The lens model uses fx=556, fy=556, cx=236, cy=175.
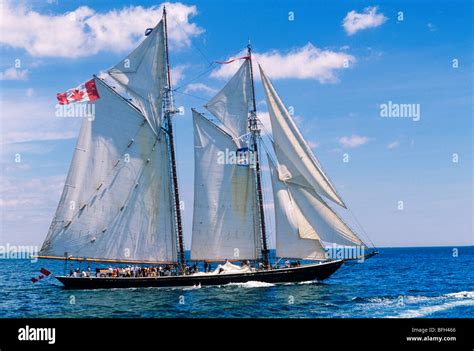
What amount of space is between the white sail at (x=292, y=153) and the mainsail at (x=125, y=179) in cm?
980

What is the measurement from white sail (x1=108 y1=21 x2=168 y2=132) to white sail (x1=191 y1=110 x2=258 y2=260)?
4.16m

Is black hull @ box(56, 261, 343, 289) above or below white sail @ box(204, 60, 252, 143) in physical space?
below

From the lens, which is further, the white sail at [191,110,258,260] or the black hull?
the white sail at [191,110,258,260]

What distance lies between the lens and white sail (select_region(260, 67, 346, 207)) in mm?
45969

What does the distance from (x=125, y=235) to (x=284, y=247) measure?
1381 cm

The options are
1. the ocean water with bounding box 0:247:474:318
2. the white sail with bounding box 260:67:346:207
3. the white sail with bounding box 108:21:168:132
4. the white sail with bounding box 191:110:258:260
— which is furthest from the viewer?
the white sail with bounding box 108:21:168:132

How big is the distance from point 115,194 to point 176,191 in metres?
5.36

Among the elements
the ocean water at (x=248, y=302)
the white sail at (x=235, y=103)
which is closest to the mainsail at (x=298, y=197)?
the white sail at (x=235, y=103)

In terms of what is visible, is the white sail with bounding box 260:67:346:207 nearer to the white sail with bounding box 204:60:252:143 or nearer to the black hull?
the white sail with bounding box 204:60:252:143

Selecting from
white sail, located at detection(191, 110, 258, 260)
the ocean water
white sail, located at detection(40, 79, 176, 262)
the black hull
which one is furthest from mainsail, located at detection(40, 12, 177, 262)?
the ocean water

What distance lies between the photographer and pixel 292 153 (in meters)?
47.2
